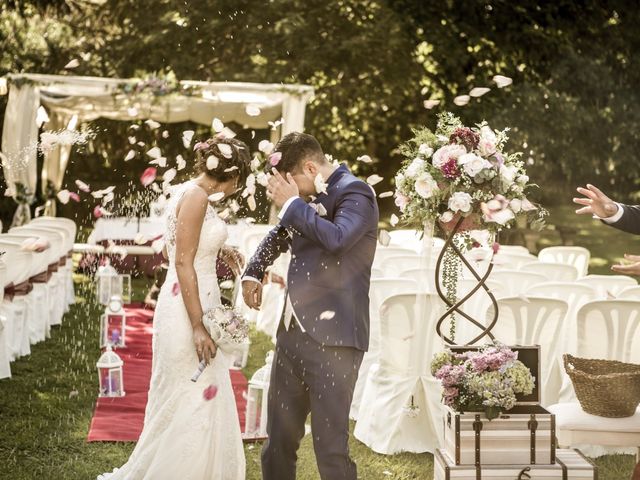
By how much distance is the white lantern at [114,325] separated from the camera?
370 inches

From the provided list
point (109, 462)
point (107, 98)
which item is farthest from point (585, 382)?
point (107, 98)

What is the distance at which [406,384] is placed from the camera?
20.6 feet

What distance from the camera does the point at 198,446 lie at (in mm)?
4855

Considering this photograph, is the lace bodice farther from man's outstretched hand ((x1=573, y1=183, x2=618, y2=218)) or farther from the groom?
man's outstretched hand ((x1=573, y1=183, x2=618, y2=218))

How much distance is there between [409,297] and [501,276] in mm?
2250

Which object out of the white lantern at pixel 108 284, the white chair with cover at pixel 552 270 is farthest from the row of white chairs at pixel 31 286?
the white chair with cover at pixel 552 270

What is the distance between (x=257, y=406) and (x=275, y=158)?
2.57 metres

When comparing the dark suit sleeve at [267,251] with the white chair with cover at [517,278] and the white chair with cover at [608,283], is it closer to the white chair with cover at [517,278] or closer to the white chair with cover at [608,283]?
the white chair with cover at [517,278]

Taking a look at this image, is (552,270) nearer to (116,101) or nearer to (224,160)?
(224,160)

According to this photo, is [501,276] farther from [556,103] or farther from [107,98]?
[556,103]

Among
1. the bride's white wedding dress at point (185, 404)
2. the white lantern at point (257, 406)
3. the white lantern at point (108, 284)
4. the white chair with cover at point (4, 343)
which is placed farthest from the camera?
the white lantern at point (108, 284)

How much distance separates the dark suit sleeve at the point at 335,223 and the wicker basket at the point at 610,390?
1493 mm

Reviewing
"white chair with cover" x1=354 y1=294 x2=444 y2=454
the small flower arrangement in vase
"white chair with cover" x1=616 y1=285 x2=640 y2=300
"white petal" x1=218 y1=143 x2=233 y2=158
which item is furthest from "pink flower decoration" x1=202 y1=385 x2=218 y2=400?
"white chair with cover" x1=616 y1=285 x2=640 y2=300

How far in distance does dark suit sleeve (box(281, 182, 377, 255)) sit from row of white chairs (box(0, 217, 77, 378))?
4083mm
